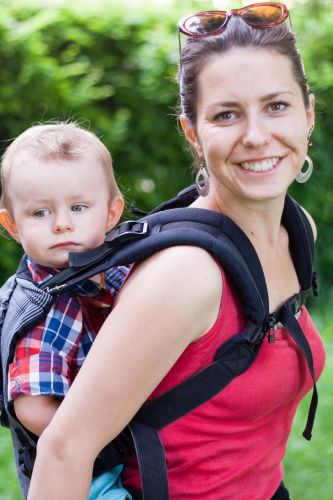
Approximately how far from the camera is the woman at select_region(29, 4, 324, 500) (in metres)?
2.12

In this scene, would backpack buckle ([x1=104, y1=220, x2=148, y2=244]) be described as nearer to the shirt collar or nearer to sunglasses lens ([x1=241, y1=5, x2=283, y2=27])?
the shirt collar

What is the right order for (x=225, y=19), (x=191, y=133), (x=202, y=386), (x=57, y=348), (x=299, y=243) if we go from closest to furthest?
(x=202, y=386), (x=57, y=348), (x=225, y=19), (x=191, y=133), (x=299, y=243)

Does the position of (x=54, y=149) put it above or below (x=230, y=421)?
above

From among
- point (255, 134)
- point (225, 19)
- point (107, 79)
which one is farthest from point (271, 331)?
point (107, 79)

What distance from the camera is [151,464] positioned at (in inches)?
87.4

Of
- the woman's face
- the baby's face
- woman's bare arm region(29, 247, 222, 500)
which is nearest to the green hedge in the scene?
the baby's face

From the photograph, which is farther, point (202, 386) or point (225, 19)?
point (225, 19)

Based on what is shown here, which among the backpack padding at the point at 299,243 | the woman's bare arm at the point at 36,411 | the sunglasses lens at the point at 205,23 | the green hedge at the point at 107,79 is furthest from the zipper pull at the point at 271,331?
the green hedge at the point at 107,79

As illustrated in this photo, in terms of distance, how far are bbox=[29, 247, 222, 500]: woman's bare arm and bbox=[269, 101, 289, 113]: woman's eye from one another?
1.52 ft

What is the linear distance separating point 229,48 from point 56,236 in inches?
25.9

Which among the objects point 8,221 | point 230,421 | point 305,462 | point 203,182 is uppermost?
point 203,182

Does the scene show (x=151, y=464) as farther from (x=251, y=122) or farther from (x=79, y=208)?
(x=251, y=122)

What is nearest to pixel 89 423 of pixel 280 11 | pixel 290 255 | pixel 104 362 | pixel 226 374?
pixel 104 362

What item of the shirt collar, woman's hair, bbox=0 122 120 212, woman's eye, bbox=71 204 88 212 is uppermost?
woman's hair, bbox=0 122 120 212
